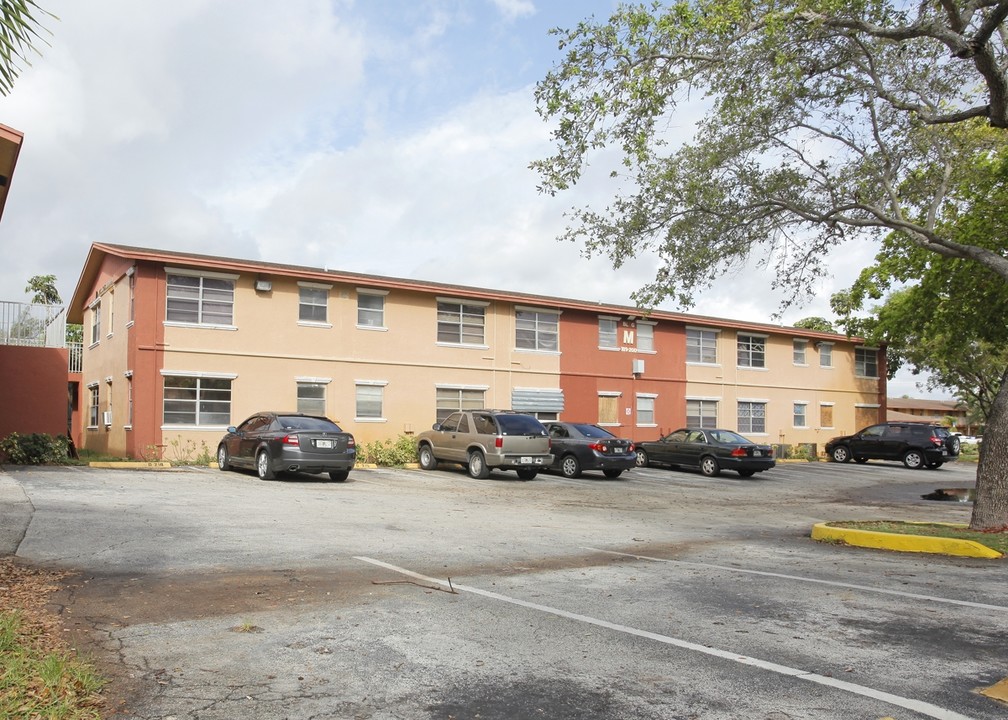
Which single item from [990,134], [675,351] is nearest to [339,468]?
[990,134]

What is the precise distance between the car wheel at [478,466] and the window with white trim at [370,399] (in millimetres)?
6004

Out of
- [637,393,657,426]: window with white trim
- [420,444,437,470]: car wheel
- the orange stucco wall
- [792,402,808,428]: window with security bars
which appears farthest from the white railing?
[792,402,808,428]: window with security bars

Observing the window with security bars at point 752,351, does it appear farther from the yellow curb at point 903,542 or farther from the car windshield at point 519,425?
the yellow curb at point 903,542

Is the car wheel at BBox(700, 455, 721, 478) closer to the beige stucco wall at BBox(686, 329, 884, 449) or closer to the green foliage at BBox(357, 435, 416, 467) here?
the beige stucco wall at BBox(686, 329, 884, 449)

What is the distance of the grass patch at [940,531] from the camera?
1043 centimetres

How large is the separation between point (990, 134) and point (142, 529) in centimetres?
1739

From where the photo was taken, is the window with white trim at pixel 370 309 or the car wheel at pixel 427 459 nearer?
the car wheel at pixel 427 459

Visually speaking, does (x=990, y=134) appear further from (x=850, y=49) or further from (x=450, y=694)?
(x=450, y=694)

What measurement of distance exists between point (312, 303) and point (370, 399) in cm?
357

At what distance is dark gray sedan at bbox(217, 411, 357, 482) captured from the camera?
57.0 feet

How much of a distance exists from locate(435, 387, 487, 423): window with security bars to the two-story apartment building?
0.05 metres

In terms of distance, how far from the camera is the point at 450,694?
177 inches

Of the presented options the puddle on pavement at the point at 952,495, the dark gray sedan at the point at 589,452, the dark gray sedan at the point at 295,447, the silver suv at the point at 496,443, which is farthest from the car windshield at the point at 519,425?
the puddle on pavement at the point at 952,495

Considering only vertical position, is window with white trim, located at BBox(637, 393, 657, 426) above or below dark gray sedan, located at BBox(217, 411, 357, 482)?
above
